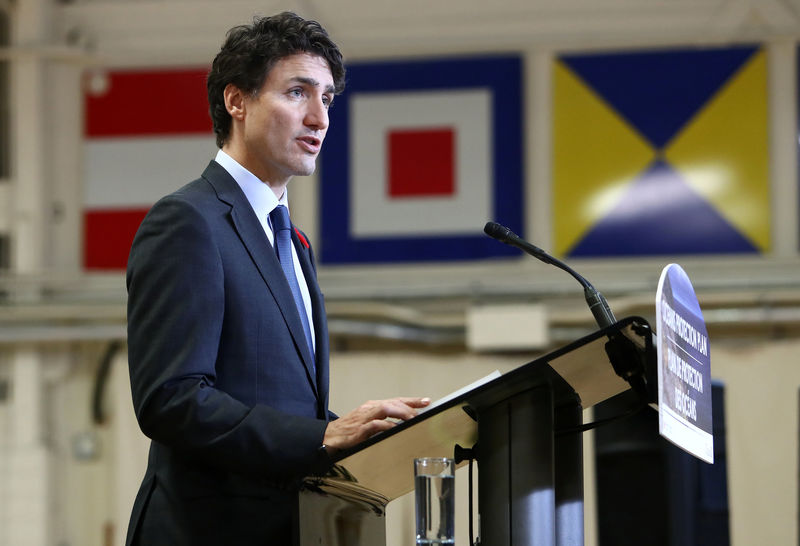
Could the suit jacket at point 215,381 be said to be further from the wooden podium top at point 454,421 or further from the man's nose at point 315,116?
the man's nose at point 315,116

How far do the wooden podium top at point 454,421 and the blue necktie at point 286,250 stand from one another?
0.26m

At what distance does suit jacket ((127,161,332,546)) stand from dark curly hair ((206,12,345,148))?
0.75ft

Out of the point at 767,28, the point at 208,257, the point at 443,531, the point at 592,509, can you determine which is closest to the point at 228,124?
the point at 208,257

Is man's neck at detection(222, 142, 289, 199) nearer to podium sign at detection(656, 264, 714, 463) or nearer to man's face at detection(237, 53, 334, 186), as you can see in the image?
man's face at detection(237, 53, 334, 186)

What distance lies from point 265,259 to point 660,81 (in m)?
4.41

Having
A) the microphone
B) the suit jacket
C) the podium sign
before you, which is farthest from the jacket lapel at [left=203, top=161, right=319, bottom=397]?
the podium sign

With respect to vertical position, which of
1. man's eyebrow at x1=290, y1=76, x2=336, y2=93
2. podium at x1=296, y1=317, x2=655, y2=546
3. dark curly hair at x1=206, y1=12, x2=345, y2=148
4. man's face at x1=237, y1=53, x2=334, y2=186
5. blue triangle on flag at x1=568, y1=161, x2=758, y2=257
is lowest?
podium at x1=296, y1=317, x2=655, y2=546

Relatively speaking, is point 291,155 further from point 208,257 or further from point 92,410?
point 92,410

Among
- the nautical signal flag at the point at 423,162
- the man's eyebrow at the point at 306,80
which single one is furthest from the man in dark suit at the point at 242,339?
the nautical signal flag at the point at 423,162

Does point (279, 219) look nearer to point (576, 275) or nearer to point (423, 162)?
point (576, 275)

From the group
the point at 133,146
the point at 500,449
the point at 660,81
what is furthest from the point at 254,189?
the point at 133,146

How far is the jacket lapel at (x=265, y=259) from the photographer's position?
5.00 feet

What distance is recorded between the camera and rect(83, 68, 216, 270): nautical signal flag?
19.4 feet

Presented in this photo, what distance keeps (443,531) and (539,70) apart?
4.64m
